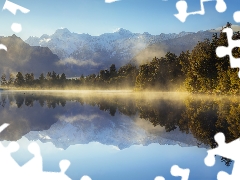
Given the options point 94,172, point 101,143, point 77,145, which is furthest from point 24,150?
point 94,172

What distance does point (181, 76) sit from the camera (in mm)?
79312

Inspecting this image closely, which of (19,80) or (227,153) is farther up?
(227,153)

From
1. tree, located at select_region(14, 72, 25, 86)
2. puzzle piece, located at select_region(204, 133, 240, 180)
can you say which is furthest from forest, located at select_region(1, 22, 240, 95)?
puzzle piece, located at select_region(204, 133, 240, 180)

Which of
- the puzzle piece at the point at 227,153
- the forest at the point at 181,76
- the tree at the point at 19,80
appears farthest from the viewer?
the tree at the point at 19,80

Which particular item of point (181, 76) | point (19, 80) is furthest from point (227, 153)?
point (19, 80)

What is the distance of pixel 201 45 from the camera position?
2368 inches

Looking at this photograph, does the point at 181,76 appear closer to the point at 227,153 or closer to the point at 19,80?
the point at 227,153

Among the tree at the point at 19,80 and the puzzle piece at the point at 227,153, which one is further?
the tree at the point at 19,80

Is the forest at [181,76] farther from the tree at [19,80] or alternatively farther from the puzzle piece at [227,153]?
the puzzle piece at [227,153]

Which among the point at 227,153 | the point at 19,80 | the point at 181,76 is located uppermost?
the point at 227,153

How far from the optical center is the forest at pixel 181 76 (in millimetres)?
52125

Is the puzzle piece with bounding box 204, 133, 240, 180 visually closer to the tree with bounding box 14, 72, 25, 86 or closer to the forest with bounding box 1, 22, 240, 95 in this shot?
the forest with bounding box 1, 22, 240, 95

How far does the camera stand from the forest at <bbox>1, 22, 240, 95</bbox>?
171ft

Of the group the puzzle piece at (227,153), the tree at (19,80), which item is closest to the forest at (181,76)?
the tree at (19,80)
